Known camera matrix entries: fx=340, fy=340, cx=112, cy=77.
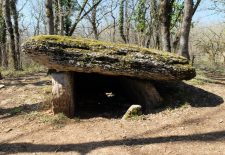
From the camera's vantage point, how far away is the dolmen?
24.3ft

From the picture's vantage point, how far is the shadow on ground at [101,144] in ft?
20.5

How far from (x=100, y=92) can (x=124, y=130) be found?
3236 mm

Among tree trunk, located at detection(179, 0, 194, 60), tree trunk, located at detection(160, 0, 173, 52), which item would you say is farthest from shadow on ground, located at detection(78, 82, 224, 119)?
tree trunk, located at detection(160, 0, 173, 52)

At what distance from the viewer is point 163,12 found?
12.0 meters

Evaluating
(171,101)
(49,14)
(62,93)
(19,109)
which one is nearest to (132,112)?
(171,101)

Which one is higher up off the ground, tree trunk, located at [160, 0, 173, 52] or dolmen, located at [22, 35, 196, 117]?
tree trunk, located at [160, 0, 173, 52]

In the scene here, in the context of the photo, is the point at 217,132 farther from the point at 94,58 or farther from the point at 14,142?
the point at 14,142

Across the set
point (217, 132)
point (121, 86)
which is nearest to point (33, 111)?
point (121, 86)

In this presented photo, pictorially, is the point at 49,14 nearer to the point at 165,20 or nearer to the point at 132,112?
the point at 165,20

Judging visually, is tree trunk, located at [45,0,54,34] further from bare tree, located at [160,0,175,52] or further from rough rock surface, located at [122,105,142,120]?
rough rock surface, located at [122,105,142,120]

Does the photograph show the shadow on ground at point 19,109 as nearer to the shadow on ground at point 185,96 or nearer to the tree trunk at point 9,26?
the shadow on ground at point 185,96

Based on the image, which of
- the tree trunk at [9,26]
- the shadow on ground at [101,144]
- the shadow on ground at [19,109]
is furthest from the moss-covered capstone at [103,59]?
the tree trunk at [9,26]

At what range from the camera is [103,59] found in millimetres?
7516

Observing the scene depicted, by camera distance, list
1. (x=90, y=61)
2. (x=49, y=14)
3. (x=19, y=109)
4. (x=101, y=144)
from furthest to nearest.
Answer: (x=49, y=14)
(x=19, y=109)
(x=90, y=61)
(x=101, y=144)
